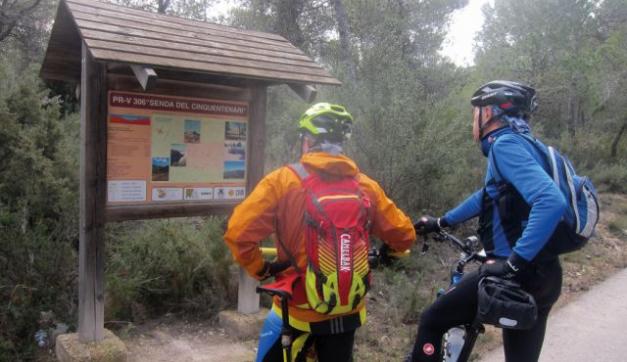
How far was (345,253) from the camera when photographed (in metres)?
2.56

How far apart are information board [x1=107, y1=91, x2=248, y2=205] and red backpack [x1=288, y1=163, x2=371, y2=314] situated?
6.60 ft

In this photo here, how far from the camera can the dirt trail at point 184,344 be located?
4.52 meters

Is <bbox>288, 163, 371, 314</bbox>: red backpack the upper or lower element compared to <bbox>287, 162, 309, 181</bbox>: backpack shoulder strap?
lower

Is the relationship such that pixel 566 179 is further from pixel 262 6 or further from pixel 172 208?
pixel 262 6

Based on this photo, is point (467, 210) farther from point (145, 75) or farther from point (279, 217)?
point (145, 75)

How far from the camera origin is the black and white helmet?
3141 millimetres

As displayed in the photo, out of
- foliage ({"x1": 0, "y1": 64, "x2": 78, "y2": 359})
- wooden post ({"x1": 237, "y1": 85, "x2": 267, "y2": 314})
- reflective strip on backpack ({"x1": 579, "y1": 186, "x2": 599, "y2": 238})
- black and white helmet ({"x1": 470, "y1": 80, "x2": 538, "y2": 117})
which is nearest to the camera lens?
reflective strip on backpack ({"x1": 579, "y1": 186, "x2": 599, "y2": 238})

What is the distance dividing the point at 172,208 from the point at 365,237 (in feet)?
7.24

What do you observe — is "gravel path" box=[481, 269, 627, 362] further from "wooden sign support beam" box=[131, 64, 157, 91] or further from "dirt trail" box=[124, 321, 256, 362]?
"wooden sign support beam" box=[131, 64, 157, 91]

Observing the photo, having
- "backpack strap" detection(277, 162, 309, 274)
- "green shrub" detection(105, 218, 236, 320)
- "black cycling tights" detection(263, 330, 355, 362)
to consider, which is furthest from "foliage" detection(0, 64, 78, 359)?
"backpack strap" detection(277, 162, 309, 274)

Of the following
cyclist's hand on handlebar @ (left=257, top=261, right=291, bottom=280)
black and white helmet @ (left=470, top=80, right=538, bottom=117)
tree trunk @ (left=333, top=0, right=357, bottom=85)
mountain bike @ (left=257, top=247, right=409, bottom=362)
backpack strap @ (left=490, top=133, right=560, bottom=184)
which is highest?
tree trunk @ (left=333, top=0, right=357, bottom=85)

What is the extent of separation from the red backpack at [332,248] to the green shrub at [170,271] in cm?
297

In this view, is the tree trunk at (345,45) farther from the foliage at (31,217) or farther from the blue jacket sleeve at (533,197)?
the blue jacket sleeve at (533,197)

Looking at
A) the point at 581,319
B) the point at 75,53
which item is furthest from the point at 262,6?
the point at 581,319
